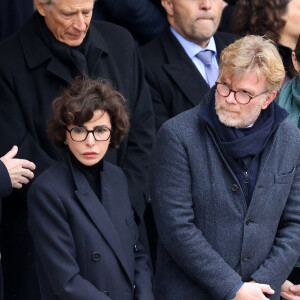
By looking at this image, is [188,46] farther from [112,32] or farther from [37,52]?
[37,52]

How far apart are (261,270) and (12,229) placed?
1293 mm

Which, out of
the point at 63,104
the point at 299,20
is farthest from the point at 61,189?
the point at 299,20

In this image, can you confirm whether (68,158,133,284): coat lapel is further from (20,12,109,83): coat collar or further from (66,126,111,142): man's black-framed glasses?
(20,12,109,83): coat collar

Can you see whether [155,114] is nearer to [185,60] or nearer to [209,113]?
[185,60]

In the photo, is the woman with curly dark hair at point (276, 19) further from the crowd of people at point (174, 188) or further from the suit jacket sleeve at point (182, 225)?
the suit jacket sleeve at point (182, 225)

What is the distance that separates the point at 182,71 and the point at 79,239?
5.13ft

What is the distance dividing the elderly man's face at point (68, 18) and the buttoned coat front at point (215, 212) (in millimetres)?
815

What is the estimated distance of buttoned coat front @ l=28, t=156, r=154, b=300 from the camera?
3.60 meters

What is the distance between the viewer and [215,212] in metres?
3.80

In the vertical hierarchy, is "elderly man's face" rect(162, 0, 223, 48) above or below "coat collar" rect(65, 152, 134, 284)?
above

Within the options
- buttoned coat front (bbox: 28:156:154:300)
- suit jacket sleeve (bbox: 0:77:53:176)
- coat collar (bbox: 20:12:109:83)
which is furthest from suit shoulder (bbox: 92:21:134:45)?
buttoned coat front (bbox: 28:156:154:300)

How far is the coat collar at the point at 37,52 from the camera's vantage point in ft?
14.2

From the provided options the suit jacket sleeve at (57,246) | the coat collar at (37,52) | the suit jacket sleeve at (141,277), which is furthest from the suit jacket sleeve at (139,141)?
the suit jacket sleeve at (57,246)

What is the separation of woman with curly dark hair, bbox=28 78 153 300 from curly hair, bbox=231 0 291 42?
1799 mm
